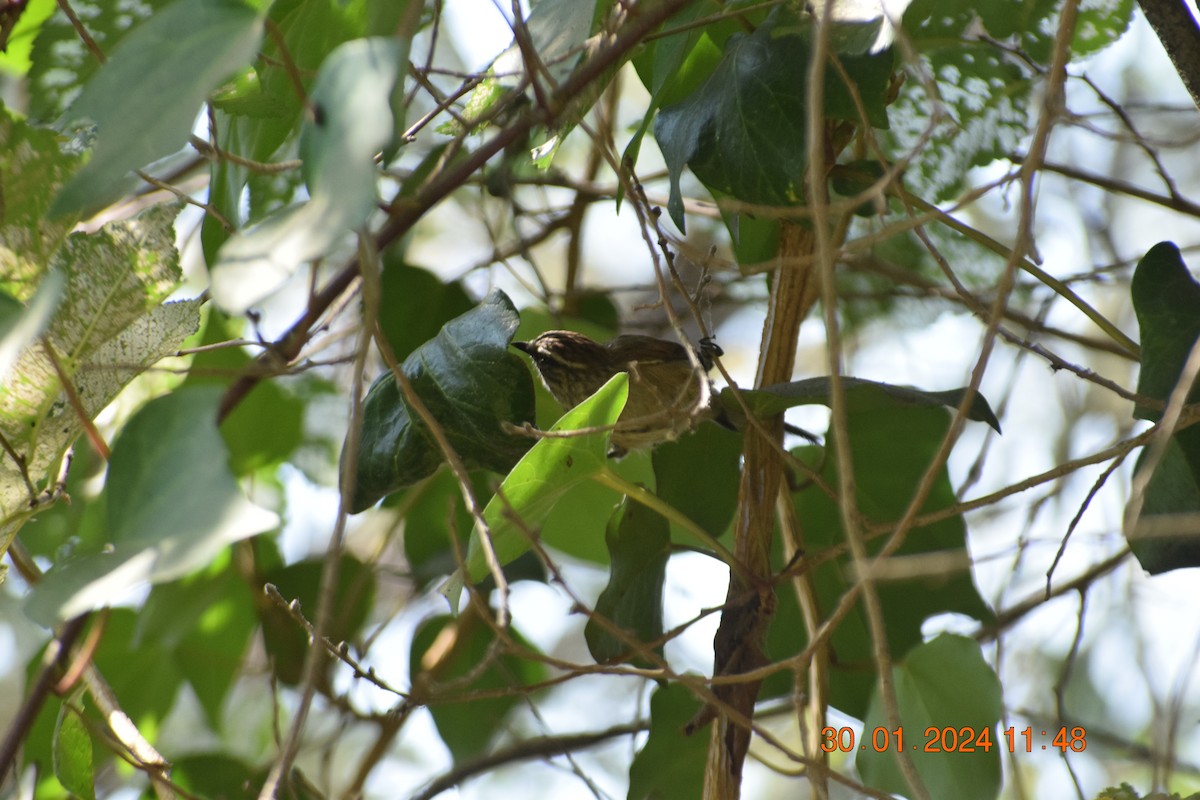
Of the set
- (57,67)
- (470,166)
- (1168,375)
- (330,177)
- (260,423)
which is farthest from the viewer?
(260,423)

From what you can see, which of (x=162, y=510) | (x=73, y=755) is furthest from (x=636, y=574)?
(x=162, y=510)

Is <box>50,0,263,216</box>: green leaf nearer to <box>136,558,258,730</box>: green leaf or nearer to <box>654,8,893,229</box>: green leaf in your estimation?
<box>654,8,893,229</box>: green leaf

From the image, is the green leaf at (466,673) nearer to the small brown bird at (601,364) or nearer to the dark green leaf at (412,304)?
the small brown bird at (601,364)

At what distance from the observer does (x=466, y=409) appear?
54.3 inches

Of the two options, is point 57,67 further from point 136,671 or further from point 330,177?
point 136,671

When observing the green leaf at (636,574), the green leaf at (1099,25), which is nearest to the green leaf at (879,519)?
the green leaf at (636,574)

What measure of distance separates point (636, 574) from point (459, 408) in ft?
1.33

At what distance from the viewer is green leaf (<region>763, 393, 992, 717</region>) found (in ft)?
5.75

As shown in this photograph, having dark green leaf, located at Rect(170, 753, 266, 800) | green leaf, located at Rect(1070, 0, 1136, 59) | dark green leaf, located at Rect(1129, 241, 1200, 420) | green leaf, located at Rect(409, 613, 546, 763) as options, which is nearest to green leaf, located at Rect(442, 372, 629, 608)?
dark green leaf, located at Rect(1129, 241, 1200, 420)

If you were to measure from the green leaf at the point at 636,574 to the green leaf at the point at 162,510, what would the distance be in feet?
2.61

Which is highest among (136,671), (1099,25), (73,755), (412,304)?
(1099,25)

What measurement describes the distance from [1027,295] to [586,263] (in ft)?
7.25

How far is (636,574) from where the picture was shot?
1609 mm

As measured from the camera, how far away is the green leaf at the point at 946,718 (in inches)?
53.9
